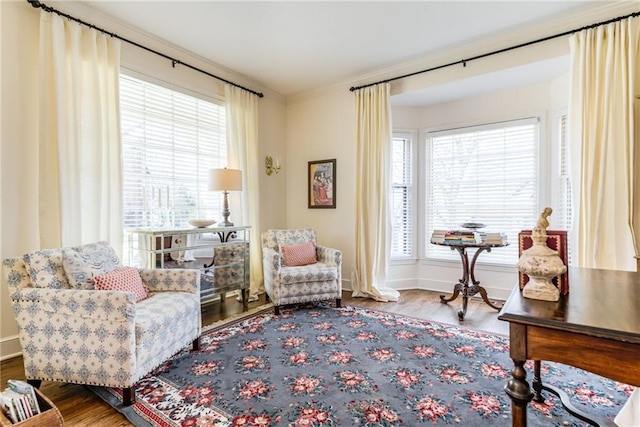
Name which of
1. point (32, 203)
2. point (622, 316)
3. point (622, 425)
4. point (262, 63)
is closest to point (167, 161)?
point (32, 203)

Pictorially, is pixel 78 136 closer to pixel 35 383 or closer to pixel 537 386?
pixel 35 383

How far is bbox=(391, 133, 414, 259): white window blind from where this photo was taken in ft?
14.3

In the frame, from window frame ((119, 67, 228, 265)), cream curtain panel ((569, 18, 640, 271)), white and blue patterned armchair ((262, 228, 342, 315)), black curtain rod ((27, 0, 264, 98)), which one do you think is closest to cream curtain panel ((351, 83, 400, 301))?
white and blue patterned armchair ((262, 228, 342, 315))

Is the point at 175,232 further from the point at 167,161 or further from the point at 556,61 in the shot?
the point at 556,61

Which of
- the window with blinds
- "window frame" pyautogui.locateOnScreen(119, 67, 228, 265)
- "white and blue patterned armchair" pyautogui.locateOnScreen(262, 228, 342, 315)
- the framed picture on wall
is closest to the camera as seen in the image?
"window frame" pyautogui.locateOnScreen(119, 67, 228, 265)

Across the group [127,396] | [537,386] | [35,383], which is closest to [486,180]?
[537,386]

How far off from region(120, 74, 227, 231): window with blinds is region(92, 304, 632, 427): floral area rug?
1451 mm

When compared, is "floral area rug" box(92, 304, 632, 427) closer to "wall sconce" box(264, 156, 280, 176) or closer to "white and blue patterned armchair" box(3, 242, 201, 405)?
"white and blue patterned armchair" box(3, 242, 201, 405)

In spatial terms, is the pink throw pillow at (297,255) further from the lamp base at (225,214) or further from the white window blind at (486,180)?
the white window blind at (486,180)

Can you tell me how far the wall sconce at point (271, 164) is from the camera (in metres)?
4.46

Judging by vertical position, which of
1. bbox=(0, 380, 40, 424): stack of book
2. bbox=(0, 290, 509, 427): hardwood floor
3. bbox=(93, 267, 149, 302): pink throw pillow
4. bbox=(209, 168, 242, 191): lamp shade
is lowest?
bbox=(0, 290, 509, 427): hardwood floor

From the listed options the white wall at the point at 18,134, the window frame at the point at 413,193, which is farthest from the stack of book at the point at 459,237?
the white wall at the point at 18,134

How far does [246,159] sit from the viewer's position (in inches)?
159

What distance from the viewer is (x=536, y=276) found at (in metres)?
1.13
